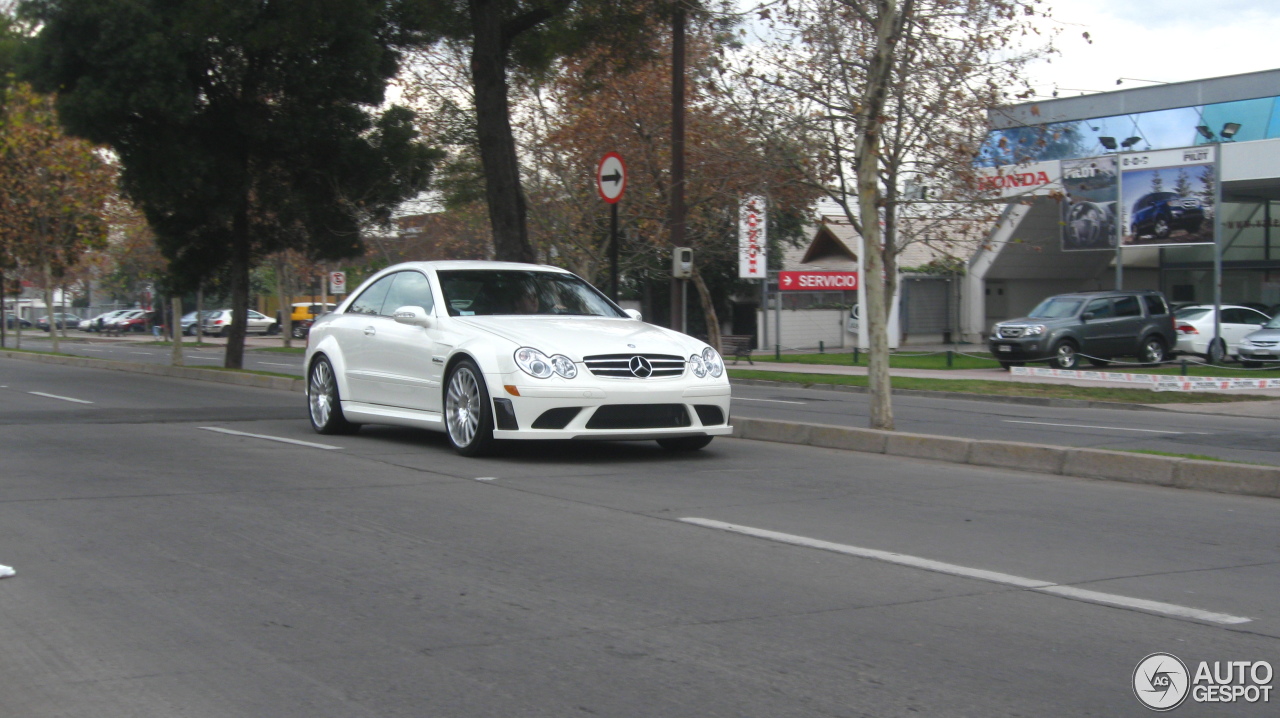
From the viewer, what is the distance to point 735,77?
1424 cm

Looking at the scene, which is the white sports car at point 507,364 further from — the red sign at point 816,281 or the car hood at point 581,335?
the red sign at point 816,281

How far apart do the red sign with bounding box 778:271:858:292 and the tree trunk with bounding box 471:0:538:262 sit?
22570 mm

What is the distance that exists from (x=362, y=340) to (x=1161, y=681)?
323 inches

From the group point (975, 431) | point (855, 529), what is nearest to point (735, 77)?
point (975, 431)

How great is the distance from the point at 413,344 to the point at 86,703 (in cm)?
640

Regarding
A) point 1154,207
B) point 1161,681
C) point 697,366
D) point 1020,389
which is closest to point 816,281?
point 1154,207

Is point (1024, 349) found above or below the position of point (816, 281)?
below

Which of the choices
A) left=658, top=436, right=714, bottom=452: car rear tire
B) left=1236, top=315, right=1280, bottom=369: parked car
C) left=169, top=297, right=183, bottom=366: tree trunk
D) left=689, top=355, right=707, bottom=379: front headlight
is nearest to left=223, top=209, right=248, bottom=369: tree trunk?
left=169, top=297, right=183, bottom=366: tree trunk

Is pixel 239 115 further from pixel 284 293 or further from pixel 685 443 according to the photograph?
pixel 284 293

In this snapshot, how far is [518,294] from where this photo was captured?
1037 cm

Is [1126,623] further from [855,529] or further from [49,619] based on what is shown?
[49,619]

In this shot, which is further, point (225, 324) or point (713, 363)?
point (225, 324)

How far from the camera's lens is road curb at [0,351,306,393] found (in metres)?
19.9

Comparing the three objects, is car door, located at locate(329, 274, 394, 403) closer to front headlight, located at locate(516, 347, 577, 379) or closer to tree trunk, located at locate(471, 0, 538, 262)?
front headlight, located at locate(516, 347, 577, 379)
